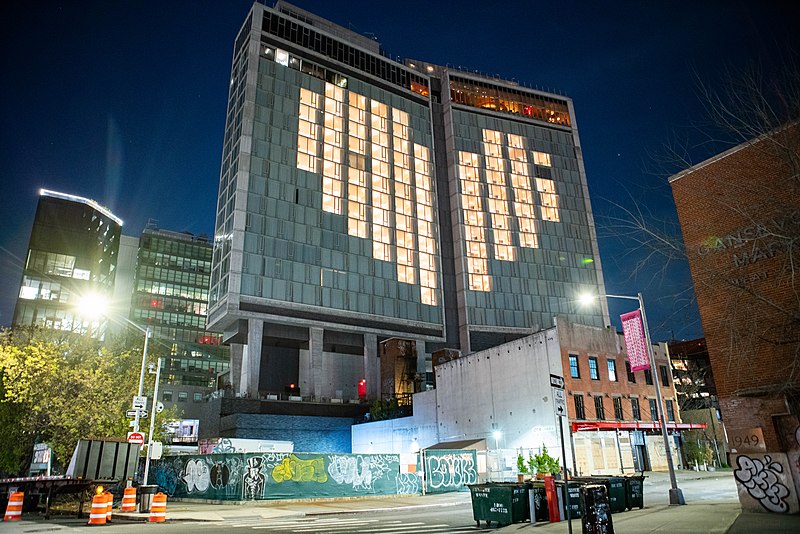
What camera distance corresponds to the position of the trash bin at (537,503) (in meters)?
16.3

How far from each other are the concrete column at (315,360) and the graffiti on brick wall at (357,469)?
37240 mm

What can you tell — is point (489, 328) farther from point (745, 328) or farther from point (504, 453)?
point (745, 328)

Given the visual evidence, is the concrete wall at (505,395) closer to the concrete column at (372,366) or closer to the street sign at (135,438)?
the concrete column at (372,366)

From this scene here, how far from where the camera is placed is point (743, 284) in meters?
15.4

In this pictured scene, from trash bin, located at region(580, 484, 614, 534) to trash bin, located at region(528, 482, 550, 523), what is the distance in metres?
5.70

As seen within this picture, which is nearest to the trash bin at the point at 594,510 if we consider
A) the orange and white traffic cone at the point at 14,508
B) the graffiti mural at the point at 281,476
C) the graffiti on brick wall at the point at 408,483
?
the graffiti mural at the point at 281,476

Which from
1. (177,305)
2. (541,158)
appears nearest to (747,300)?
(541,158)

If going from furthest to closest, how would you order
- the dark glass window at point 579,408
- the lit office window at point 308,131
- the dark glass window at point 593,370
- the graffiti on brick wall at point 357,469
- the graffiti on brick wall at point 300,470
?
the lit office window at point 308,131 → the dark glass window at point 593,370 → the dark glass window at point 579,408 → the graffiti on brick wall at point 357,469 → the graffiti on brick wall at point 300,470

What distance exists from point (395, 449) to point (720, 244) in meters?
44.7

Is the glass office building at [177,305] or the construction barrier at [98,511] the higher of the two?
the glass office building at [177,305]

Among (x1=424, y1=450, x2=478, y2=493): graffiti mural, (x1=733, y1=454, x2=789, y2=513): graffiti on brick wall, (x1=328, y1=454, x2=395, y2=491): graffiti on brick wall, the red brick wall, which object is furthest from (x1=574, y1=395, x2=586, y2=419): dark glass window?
(x1=733, y1=454, x2=789, y2=513): graffiti on brick wall

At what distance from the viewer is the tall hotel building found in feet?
228

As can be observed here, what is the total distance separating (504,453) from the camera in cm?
3953

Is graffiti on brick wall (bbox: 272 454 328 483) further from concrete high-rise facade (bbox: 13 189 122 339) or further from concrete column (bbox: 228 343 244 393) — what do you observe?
concrete high-rise facade (bbox: 13 189 122 339)
